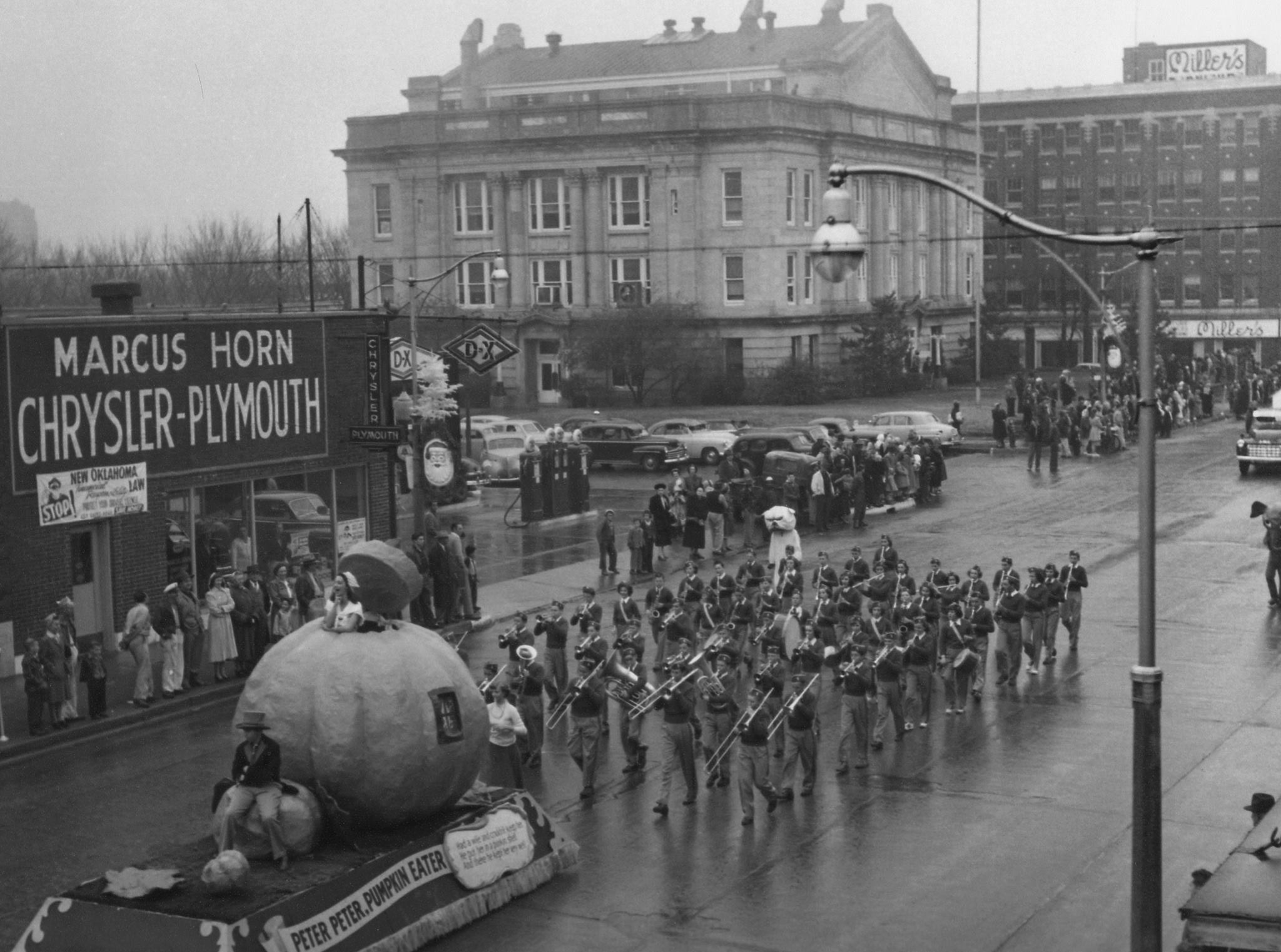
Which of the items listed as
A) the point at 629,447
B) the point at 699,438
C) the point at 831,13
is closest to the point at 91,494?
the point at 629,447

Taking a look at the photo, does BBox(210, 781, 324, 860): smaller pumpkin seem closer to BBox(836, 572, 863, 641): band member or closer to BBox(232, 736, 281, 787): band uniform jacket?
BBox(232, 736, 281, 787): band uniform jacket

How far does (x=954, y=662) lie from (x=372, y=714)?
1035cm

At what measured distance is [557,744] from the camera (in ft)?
71.1

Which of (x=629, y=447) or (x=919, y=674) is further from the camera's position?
Result: (x=629, y=447)

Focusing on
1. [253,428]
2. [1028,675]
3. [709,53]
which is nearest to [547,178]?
→ [709,53]

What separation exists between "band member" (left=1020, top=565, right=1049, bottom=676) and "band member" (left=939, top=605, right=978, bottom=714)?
73.9 inches

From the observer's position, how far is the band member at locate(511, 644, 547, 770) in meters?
19.8

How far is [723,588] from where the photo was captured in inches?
1047

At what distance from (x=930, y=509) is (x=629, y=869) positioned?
28.7 meters

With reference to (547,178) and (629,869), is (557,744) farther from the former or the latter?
(547,178)

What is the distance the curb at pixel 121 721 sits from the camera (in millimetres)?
21531

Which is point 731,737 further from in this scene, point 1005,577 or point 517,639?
point 1005,577

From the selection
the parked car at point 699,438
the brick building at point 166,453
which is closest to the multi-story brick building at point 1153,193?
the parked car at point 699,438

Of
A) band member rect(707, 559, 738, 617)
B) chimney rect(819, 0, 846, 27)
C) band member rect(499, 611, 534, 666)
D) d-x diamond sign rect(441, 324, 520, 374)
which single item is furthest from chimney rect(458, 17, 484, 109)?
band member rect(499, 611, 534, 666)
